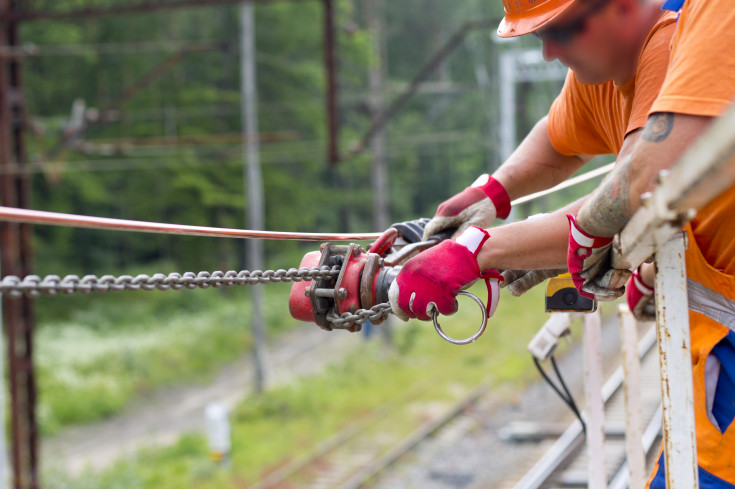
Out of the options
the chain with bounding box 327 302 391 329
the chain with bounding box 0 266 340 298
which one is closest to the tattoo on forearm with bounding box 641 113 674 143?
the chain with bounding box 327 302 391 329

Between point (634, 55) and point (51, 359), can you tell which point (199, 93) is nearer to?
point (51, 359)

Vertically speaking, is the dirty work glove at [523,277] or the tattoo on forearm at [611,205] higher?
the tattoo on forearm at [611,205]

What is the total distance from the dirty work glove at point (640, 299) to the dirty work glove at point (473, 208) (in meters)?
0.61

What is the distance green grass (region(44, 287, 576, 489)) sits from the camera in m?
11.6

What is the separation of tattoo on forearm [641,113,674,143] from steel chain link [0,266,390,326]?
3.18 ft

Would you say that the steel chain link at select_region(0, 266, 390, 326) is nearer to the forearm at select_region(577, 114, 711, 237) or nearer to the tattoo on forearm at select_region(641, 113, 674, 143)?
the forearm at select_region(577, 114, 711, 237)

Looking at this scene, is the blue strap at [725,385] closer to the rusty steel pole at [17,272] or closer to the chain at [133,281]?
the chain at [133,281]

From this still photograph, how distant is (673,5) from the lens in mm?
1979

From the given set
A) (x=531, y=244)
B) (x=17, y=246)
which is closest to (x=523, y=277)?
(x=531, y=244)

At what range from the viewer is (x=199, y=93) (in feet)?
83.7

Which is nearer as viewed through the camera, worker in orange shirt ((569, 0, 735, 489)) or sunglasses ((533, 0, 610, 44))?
worker in orange shirt ((569, 0, 735, 489))

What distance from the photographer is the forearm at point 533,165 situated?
9.76ft

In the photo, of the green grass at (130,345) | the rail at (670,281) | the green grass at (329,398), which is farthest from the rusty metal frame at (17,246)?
the rail at (670,281)

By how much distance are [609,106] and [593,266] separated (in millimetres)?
714
